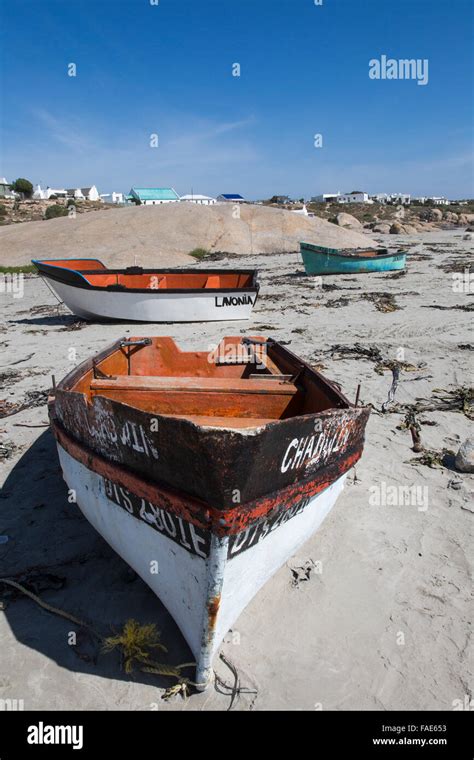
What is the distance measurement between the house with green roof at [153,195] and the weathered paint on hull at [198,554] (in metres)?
69.5

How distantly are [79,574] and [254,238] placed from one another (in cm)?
2785

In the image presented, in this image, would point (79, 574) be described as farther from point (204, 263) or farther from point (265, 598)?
point (204, 263)

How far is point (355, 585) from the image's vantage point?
11.7 feet

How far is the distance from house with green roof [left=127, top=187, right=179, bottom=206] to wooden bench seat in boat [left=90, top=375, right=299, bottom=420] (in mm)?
67558

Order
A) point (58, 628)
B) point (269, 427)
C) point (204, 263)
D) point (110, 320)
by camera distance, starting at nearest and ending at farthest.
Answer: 1. point (269, 427)
2. point (58, 628)
3. point (110, 320)
4. point (204, 263)

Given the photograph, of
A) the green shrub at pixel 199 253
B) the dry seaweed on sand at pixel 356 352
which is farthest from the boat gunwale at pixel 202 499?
the green shrub at pixel 199 253

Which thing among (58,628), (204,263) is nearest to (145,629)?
(58,628)

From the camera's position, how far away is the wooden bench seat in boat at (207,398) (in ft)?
16.1

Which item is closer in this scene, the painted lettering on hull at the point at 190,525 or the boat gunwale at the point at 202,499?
the boat gunwale at the point at 202,499

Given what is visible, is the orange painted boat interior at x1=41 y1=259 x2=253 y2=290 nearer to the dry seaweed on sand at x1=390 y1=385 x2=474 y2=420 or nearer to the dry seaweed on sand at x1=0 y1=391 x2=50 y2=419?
the dry seaweed on sand at x1=0 y1=391 x2=50 y2=419

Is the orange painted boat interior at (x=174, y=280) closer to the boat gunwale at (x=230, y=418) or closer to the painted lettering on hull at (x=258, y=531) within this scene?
the boat gunwale at (x=230, y=418)

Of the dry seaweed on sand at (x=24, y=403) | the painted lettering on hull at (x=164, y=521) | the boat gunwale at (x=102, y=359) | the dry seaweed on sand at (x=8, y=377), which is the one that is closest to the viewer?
the painted lettering on hull at (x=164, y=521)

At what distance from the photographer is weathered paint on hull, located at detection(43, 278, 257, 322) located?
1172 centimetres
